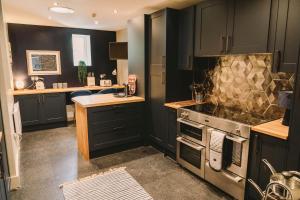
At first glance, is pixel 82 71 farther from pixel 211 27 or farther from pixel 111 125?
pixel 211 27

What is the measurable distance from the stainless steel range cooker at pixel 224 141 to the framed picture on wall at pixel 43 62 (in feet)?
12.4

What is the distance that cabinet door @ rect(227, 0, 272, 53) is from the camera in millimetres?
2025

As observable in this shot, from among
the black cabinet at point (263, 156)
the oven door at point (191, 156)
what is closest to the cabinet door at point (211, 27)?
the black cabinet at point (263, 156)

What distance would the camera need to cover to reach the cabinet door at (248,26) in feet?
6.64

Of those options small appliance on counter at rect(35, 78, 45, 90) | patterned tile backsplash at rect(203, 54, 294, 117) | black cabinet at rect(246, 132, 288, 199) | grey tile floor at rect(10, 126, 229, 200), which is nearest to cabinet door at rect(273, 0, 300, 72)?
patterned tile backsplash at rect(203, 54, 294, 117)

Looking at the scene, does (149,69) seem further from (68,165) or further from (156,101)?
(68,165)

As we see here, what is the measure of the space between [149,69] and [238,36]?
5.17 feet

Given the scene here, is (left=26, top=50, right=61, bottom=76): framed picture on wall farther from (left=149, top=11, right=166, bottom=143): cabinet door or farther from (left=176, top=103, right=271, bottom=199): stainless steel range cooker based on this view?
(left=176, top=103, right=271, bottom=199): stainless steel range cooker

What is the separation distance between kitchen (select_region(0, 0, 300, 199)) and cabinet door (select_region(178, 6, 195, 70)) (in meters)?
0.01

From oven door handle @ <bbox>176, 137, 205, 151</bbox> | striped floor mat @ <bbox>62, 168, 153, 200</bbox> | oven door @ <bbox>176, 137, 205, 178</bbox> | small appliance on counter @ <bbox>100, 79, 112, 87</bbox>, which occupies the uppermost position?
small appliance on counter @ <bbox>100, 79, 112, 87</bbox>

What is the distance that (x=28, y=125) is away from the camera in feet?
14.7

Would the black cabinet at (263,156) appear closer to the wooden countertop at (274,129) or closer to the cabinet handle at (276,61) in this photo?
the wooden countertop at (274,129)

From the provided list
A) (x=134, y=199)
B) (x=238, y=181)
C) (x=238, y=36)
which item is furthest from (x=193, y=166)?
(x=238, y=36)

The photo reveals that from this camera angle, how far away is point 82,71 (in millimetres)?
5504
